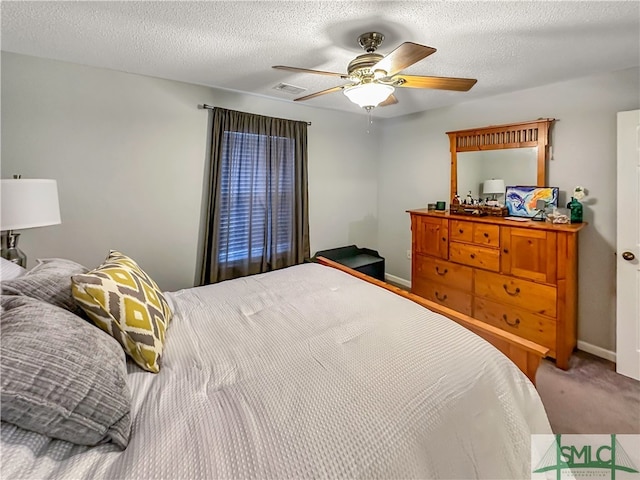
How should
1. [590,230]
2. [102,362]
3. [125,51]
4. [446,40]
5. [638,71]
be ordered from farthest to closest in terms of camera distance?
[590,230], [638,71], [125,51], [446,40], [102,362]

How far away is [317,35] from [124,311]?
5.84 ft

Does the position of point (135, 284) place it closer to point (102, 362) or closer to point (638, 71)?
point (102, 362)

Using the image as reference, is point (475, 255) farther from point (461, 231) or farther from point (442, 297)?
point (442, 297)

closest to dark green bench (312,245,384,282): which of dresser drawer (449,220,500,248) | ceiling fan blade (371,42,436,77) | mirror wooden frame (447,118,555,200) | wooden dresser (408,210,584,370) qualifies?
wooden dresser (408,210,584,370)

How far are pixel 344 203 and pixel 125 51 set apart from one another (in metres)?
2.69

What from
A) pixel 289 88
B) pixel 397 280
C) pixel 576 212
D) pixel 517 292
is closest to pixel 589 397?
pixel 517 292

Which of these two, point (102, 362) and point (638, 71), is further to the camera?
point (638, 71)

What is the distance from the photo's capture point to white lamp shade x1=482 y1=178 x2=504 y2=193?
10.1 feet

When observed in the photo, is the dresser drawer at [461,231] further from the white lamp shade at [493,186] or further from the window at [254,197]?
the window at [254,197]

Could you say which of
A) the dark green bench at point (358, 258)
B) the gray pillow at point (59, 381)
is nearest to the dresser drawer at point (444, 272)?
the dark green bench at point (358, 258)

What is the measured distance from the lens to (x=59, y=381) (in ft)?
2.56

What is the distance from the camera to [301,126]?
3.45 m

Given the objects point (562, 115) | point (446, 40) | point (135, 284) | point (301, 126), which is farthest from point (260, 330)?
point (562, 115)

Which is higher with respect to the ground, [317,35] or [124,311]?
[317,35]
